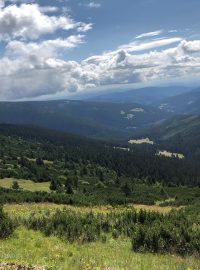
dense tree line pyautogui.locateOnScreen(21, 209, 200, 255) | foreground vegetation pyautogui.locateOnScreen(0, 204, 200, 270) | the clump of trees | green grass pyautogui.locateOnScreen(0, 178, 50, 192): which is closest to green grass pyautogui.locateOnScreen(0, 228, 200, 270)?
foreground vegetation pyautogui.locateOnScreen(0, 204, 200, 270)

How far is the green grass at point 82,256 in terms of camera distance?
12.3 m

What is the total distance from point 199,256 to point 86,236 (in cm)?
599

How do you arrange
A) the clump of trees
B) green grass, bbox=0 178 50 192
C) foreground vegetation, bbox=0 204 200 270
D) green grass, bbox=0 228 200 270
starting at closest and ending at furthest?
green grass, bbox=0 228 200 270 < foreground vegetation, bbox=0 204 200 270 < the clump of trees < green grass, bbox=0 178 50 192

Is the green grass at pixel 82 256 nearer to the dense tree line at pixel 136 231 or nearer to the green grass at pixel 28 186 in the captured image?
the dense tree line at pixel 136 231

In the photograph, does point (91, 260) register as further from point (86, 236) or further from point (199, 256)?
point (86, 236)

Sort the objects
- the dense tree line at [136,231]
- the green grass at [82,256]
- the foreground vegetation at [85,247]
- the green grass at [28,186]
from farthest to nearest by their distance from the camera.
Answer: the green grass at [28,186]
the dense tree line at [136,231]
the foreground vegetation at [85,247]
the green grass at [82,256]

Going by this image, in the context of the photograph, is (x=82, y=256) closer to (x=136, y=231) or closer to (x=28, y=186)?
(x=136, y=231)

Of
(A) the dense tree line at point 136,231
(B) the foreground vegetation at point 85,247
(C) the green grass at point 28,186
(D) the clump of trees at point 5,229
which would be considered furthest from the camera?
(C) the green grass at point 28,186

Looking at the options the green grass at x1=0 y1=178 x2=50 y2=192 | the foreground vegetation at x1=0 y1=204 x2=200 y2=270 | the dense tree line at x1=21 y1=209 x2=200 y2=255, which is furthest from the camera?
the green grass at x1=0 y1=178 x2=50 y2=192

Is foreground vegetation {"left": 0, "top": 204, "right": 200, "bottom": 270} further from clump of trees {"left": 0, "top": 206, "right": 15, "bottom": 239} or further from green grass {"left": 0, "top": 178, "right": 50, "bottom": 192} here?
green grass {"left": 0, "top": 178, "right": 50, "bottom": 192}

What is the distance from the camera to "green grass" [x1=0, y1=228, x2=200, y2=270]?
1226 centimetres

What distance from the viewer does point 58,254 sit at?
14000mm

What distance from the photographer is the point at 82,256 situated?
13.7 metres

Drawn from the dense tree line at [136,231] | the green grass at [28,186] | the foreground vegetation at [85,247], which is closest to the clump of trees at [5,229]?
the foreground vegetation at [85,247]
